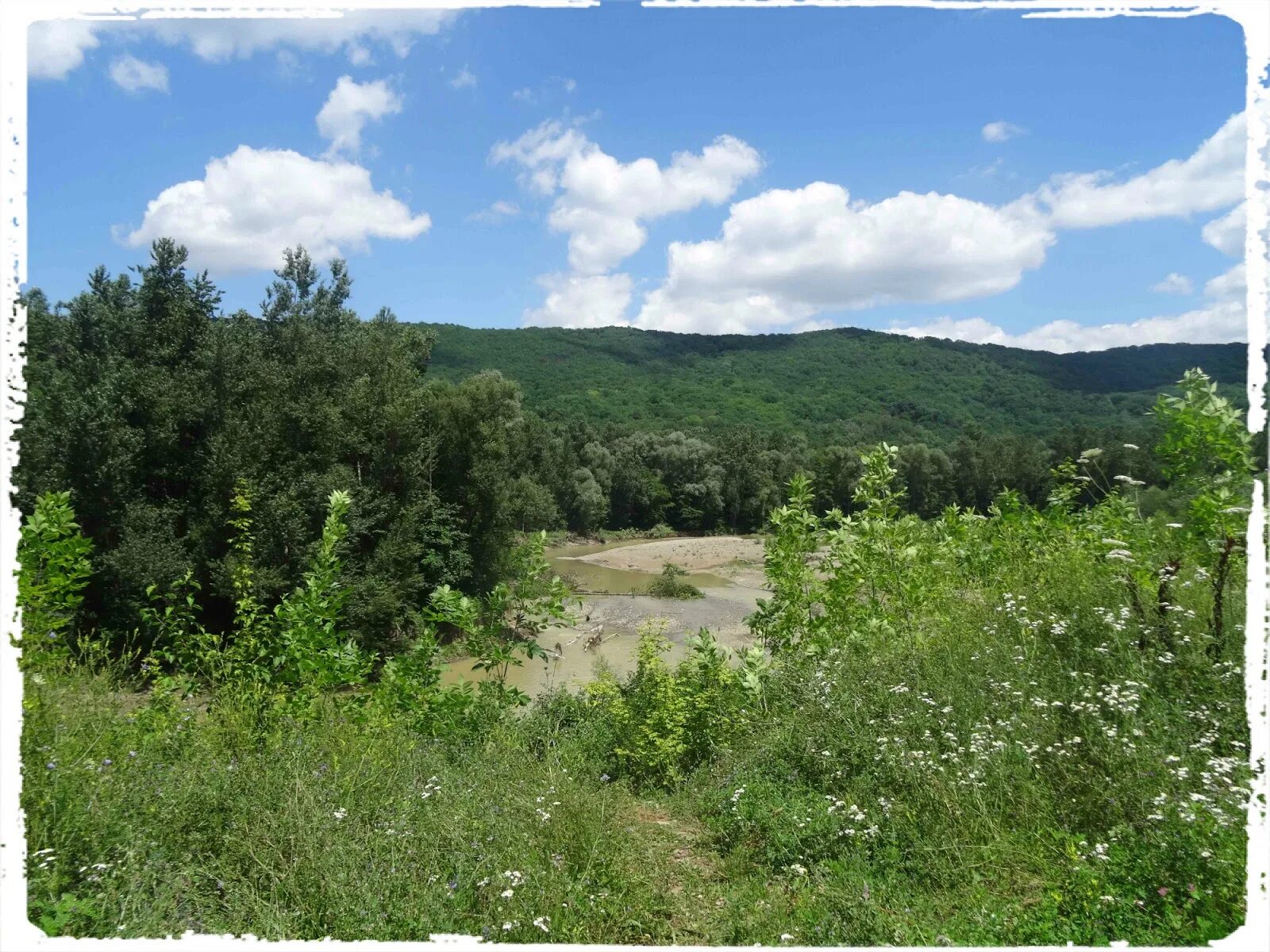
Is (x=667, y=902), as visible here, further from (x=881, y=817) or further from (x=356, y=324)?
(x=356, y=324)

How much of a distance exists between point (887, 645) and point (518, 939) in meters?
3.99

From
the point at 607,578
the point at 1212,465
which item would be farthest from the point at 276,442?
the point at 607,578

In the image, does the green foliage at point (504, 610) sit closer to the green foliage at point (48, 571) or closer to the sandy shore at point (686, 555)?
the green foliage at point (48, 571)

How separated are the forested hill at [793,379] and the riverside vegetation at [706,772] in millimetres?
41821

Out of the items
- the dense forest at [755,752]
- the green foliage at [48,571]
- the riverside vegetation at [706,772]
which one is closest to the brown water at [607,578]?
the dense forest at [755,752]

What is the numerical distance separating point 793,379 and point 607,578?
2663 inches

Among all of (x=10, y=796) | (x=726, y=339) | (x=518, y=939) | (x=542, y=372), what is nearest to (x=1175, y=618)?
(x=518, y=939)

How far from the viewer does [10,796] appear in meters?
2.46

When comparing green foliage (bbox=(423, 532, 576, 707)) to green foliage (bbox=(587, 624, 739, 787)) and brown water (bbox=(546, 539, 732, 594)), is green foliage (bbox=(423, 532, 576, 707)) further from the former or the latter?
brown water (bbox=(546, 539, 732, 594))

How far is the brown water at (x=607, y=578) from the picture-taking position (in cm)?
3709

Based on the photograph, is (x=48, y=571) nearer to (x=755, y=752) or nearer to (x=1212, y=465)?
(x=755, y=752)

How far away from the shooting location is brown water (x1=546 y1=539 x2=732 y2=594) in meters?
37.1

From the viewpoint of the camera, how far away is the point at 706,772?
16.5 ft

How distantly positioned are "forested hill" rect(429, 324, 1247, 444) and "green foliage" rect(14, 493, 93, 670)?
45369mm
